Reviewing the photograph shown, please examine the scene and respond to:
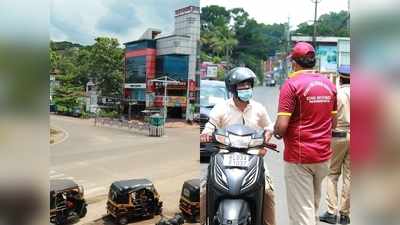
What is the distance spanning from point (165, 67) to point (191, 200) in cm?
70

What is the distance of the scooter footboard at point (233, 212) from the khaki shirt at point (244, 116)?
0.38 meters

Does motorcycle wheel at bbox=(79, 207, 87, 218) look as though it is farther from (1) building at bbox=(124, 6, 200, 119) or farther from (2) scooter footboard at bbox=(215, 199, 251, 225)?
(2) scooter footboard at bbox=(215, 199, 251, 225)

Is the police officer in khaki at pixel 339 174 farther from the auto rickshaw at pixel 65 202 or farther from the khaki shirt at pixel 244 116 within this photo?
the auto rickshaw at pixel 65 202

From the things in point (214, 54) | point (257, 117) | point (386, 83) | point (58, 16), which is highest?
point (58, 16)

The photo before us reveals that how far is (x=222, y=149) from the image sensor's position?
2.08 metres

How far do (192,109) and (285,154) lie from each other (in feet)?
1.72

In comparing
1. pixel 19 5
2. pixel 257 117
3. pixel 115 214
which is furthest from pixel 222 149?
pixel 19 5

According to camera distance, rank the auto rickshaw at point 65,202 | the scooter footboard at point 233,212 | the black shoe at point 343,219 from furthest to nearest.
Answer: the black shoe at point 343,219
the auto rickshaw at point 65,202
the scooter footboard at point 233,212

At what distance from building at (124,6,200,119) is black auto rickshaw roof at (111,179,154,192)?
1.19 feet

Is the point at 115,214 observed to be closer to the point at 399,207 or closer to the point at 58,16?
the point at 58,16

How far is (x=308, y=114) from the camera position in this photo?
208cm

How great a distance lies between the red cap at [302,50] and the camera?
2.11 m

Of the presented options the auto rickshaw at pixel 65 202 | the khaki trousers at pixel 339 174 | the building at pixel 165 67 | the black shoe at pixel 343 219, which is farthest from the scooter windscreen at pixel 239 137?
the black shoe at pixel 343 219

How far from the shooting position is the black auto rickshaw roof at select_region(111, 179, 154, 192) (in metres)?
2.35
